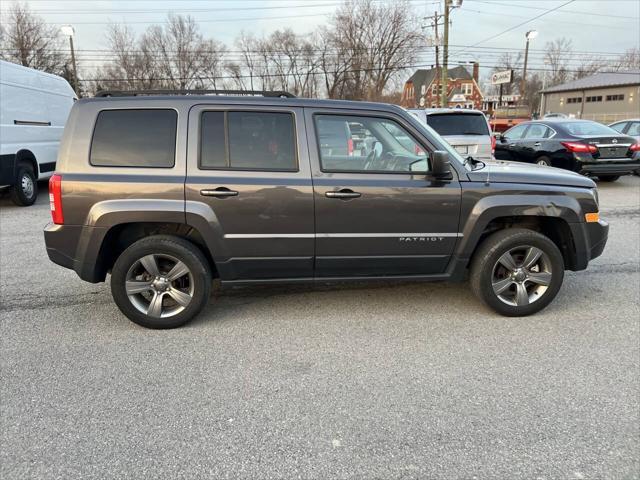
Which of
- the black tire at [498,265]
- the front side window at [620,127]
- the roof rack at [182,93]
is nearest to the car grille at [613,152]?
the front side window at [620,127]

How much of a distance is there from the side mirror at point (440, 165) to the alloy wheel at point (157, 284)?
84.3 inches

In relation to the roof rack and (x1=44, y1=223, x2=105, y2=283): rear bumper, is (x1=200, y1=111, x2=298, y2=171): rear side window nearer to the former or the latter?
the roof rack

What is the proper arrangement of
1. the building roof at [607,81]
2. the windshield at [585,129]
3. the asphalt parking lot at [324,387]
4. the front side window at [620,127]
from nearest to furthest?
the asphalt parking lot at [324,387] < the windshield at [585,129] < the front side window at [620,127] < the building roof at [607,81]

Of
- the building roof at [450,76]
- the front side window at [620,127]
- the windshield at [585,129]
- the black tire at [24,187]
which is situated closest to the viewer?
the black tire at [24,187]

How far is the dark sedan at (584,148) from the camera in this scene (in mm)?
9812

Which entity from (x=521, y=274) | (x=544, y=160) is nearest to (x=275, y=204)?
(x=521, y=274)

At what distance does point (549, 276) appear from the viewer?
385 cm

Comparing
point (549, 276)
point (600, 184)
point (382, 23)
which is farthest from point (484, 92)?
point (549, 276)

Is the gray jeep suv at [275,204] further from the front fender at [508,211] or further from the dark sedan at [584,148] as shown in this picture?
the dark sedan at [584,148]

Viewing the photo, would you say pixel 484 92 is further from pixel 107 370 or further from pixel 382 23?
pixel 107 370

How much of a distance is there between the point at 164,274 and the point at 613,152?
10285mm

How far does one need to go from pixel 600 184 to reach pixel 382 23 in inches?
1807

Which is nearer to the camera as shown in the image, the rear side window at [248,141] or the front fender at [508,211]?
the rear side window at [248,141]

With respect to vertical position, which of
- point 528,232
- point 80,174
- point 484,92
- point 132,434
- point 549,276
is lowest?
point 132,434
